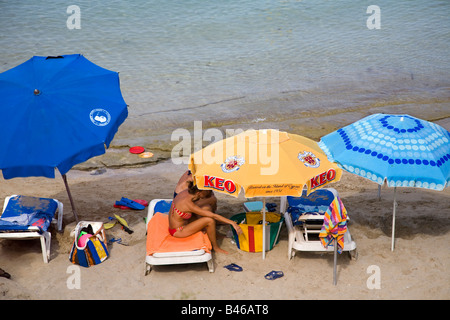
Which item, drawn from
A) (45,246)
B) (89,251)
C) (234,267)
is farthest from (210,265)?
(45,246)

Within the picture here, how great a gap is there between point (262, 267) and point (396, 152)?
216 centimetres

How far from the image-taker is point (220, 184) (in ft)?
19.9

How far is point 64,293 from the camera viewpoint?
596cm

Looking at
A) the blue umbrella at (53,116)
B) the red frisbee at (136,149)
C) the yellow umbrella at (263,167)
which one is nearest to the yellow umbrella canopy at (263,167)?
the yellow umbrella at (263,167)

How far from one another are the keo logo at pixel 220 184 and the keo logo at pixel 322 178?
94 cm

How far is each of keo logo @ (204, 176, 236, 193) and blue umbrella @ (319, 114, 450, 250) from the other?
1348mm

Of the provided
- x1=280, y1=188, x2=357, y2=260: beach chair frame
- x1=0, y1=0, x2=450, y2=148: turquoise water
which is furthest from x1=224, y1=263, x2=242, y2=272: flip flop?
x1=0, y1=0, x2=450, y2=148: turquoise water

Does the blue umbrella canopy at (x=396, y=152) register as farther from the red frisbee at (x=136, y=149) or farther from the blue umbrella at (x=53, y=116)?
the red frisbee at (x=136, y=149)

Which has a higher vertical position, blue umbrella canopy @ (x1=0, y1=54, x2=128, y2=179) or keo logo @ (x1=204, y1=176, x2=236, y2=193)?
blue umbrella canopy @ (x1=0, y1=54, x2=128, y2=179)

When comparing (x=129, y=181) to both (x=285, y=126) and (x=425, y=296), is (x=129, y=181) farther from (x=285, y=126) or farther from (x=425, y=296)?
(x=425, y=296)

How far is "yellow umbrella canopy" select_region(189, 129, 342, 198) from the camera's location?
592cm

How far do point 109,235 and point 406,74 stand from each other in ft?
41.0

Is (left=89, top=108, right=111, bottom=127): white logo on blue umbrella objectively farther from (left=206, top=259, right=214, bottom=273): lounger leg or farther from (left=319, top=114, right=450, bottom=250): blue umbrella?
(left=319, top=114, right=450, bottom=250): blue umbrella

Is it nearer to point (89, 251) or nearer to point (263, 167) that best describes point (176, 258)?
point (89, 251)
